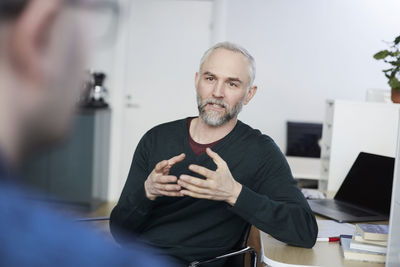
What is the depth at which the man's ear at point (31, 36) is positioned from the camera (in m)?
0.26

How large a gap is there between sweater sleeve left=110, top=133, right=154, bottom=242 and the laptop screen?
97 cm

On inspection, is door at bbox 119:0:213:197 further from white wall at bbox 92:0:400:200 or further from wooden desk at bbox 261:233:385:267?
wooden desk at bbox 261:233:385:267

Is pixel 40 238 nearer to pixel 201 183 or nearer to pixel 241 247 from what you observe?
pixel 201 183

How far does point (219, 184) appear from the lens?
1469 mm

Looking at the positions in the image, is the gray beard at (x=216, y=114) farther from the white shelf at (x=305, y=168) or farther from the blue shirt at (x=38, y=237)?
the white shelf at (x=305, y=168)

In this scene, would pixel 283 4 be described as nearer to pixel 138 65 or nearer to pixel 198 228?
pixel 138 65

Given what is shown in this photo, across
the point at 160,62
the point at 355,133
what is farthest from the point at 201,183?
the point at 160,62

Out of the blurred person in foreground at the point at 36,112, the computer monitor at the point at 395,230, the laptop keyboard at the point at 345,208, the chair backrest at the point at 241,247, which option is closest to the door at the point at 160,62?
the laptop keyboard at the point at 345,208

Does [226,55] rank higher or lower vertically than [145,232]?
higher

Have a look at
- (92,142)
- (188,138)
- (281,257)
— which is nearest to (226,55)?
(188,138)

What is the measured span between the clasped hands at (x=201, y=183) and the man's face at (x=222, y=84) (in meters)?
0.37

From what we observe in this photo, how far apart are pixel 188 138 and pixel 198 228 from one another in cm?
31

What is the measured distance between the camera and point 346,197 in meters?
2.32

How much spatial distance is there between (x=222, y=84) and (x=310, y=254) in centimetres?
66
